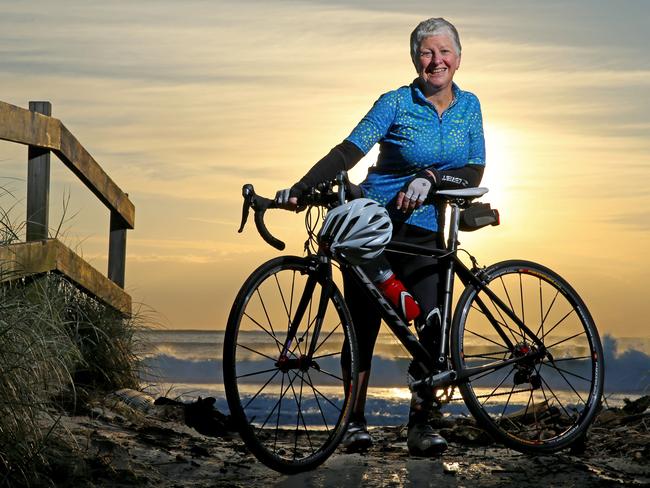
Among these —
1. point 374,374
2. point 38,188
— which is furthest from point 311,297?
point 374,374

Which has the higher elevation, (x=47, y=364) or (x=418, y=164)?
(x=418, y=164)

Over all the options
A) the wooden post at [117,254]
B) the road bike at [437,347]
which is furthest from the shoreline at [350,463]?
the wooden post at [117,254]

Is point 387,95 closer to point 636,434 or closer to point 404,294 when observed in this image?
point 404,294

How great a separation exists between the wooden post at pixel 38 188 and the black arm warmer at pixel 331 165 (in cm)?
270

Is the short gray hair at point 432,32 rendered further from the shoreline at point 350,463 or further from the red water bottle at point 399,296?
the shoreline at point 350,463

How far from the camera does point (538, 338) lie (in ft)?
18.4

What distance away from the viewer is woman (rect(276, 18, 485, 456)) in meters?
5.29

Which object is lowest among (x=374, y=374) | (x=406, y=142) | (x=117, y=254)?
(x=374, y=374)

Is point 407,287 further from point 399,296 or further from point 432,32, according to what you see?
point 432,32

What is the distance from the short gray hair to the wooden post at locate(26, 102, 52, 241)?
9.51 ft

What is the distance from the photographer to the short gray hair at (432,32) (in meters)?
5.29

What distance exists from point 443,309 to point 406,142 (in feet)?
2.85

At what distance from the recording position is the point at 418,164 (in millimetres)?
5309

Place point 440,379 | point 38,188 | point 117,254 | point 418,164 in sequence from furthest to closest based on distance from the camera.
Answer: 1. point 117,254
2. point 38,188
3. point 418,164
4. point 440,379
